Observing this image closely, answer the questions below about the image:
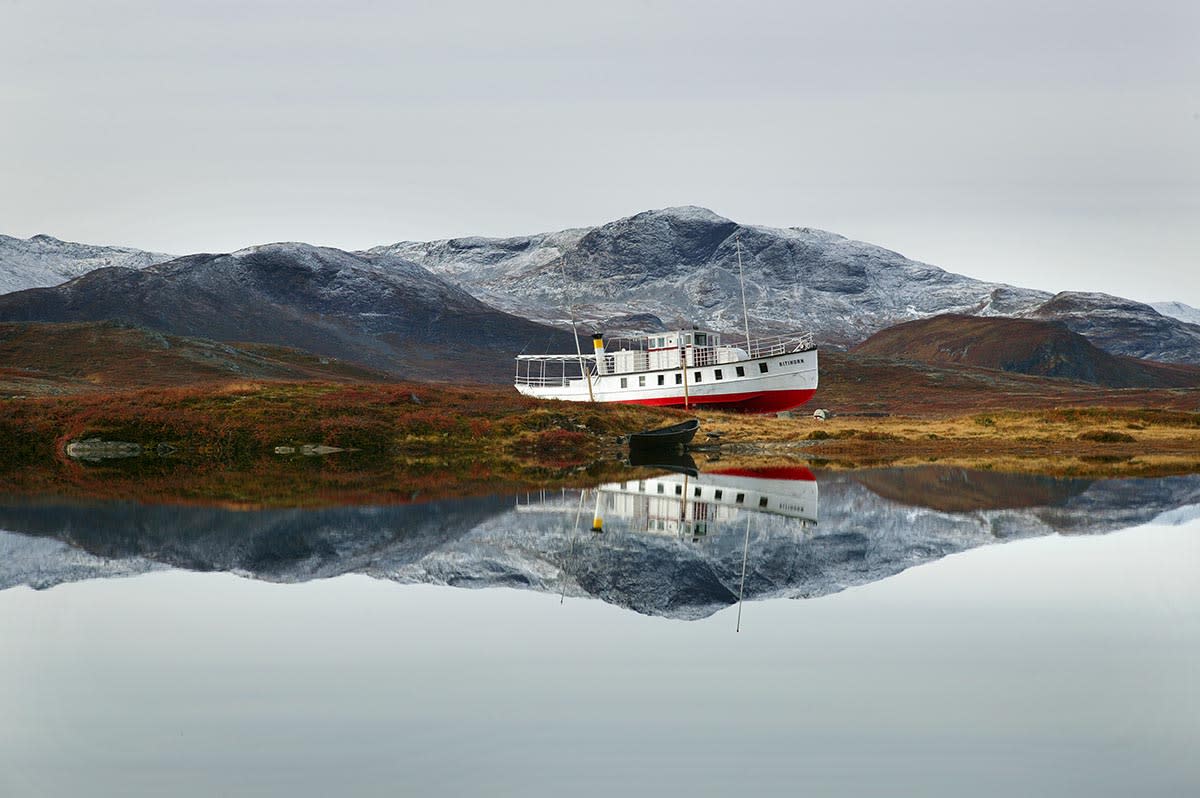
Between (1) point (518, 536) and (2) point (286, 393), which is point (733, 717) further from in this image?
(2) point (286, 393)

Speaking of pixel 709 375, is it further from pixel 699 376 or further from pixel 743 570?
pixel 743 570

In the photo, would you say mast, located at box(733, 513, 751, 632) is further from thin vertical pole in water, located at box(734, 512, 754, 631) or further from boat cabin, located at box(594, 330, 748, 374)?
boat cabin, located at box(594, 330, 748, 374)

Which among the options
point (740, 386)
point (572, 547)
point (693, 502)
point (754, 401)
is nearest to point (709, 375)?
point (740, 386)

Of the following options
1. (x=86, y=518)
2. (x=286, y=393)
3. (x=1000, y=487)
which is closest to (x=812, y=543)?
(x=1000, y=487)

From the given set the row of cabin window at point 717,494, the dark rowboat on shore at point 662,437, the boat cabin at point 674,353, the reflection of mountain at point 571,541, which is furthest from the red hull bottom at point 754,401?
the reflection of mountain at point 571,541

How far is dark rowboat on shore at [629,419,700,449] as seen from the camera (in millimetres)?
63656

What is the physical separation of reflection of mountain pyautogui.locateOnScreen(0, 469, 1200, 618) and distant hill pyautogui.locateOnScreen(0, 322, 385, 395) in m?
86.3

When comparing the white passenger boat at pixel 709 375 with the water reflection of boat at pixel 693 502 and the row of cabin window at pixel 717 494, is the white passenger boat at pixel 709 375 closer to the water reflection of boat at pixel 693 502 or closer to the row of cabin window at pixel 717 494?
the water reflection of boat at pixel 693 502

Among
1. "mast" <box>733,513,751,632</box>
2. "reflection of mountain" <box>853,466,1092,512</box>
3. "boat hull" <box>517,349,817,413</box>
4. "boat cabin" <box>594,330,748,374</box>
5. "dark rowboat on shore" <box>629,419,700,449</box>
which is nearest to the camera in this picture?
"mast" <box>733,513,751,632</box>

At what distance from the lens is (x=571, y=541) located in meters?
28.7

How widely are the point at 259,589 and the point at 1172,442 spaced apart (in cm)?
6297

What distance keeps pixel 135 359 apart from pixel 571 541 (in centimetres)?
12526

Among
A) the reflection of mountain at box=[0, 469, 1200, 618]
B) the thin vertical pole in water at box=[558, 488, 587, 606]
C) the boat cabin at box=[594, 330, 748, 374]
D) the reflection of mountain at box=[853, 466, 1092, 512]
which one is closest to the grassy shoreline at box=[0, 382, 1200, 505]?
the reflection of mountain at box=[853, 466, 1092, 512]

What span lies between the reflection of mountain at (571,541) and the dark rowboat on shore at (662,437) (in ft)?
77.9
